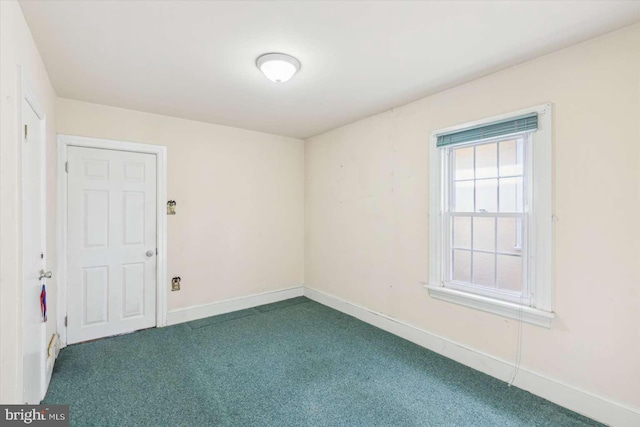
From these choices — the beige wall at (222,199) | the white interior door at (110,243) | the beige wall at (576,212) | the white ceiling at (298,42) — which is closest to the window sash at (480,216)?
the beige wall at (576,212)

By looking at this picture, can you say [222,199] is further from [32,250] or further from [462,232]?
[462,232]

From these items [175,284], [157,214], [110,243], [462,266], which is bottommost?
[175,284]

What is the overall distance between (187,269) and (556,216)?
3671 mm

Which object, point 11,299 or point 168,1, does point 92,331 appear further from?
point 168,1

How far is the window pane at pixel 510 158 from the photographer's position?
233 centimetres

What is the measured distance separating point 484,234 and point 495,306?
1.94ft

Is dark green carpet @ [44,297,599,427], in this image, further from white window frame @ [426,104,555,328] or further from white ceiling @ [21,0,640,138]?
white ceiling @ [21,0,640,138]

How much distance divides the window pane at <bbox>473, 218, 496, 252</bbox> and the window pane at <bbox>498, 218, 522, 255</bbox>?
0.06 metres

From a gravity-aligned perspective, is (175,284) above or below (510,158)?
below

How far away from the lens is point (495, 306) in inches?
94.3

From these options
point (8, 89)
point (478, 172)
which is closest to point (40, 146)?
point (8, 89)

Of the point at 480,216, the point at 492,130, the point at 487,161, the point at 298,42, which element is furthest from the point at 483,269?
the point at 298,42

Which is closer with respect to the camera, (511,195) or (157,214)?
(511,195)

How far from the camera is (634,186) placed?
5.85ft
